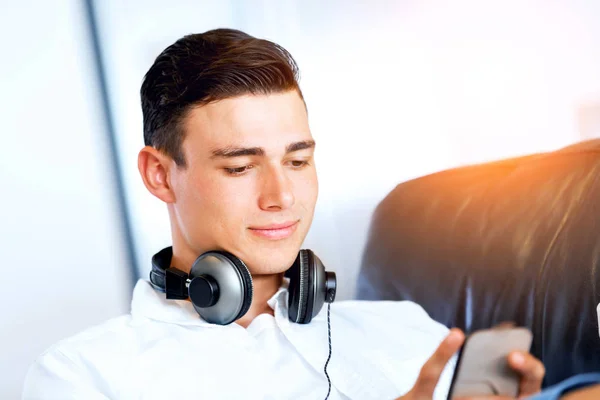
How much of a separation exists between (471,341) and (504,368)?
4 cm

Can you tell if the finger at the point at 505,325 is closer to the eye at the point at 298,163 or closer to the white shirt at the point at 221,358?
the white shirt at the point at 221,358

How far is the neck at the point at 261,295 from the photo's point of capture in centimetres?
114

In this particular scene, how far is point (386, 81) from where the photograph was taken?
127cm

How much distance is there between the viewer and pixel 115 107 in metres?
1.29

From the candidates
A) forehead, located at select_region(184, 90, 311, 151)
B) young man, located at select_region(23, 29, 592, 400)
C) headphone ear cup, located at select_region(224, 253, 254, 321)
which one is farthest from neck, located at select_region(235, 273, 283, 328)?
forehead, located at select_region(184, 90, 311, 151)

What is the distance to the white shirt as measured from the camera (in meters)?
1.00

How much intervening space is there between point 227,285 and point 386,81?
0.47m

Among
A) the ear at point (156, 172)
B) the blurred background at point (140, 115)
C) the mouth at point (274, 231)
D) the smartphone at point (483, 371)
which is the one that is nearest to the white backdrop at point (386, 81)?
the blurred background at point (140, 115)

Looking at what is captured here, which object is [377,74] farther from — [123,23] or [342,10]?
[123,23]

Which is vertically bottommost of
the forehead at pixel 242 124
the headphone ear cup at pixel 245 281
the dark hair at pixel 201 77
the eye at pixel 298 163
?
the headphone ear cup at pixel 245 281

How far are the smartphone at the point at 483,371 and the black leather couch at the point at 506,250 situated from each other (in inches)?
5.1

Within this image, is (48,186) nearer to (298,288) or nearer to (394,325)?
(298,288)

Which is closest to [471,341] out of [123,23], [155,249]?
[155,249]

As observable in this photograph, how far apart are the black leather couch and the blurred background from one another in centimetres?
4
